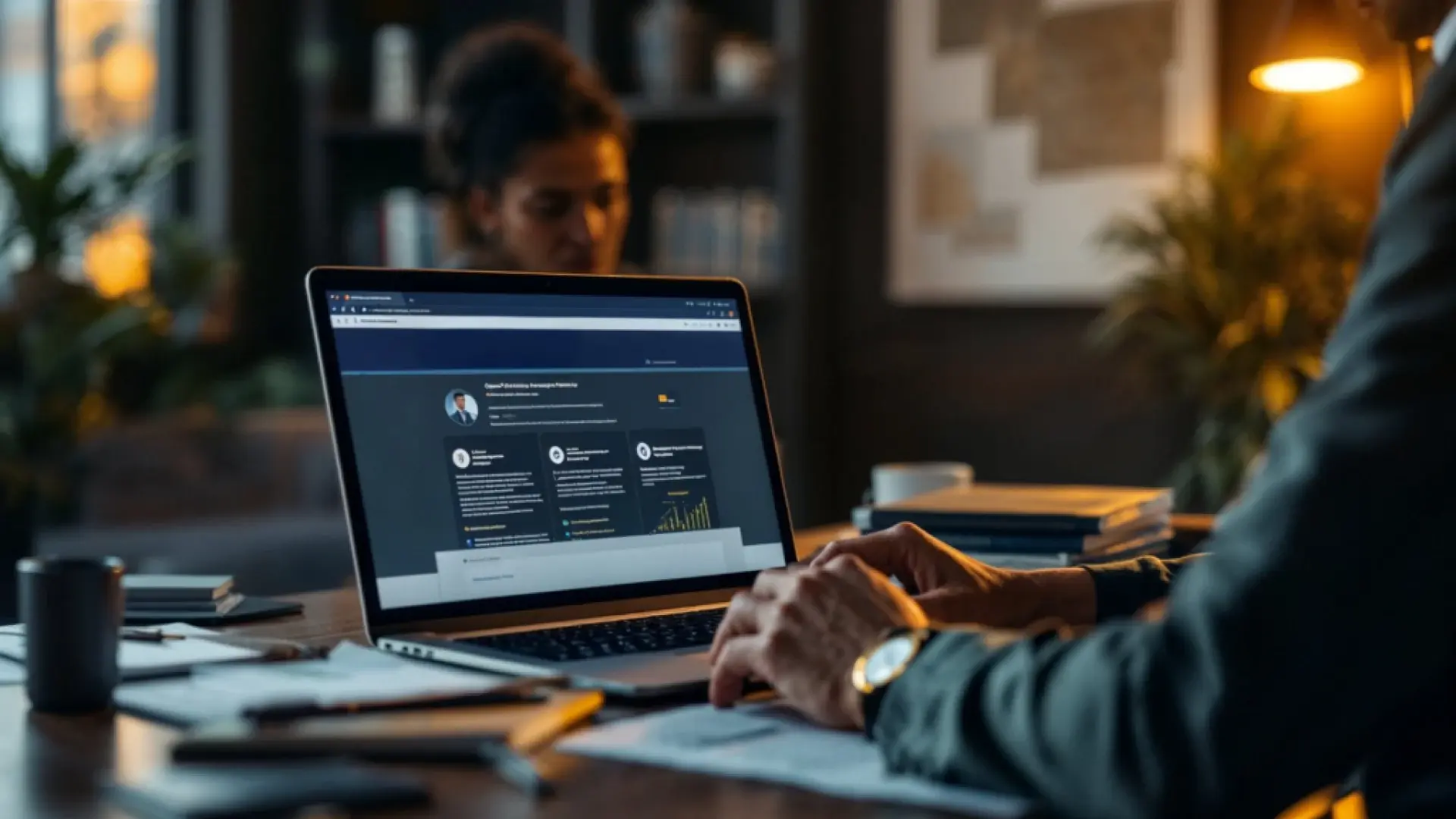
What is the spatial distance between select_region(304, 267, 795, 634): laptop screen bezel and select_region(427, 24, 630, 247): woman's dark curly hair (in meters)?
1.27

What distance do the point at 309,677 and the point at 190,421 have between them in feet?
10.0

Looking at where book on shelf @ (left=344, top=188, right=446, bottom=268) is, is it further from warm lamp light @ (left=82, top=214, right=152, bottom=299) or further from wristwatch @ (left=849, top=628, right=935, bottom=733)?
wristwatch @ (left=849, top=628, right=935, bottom=733)

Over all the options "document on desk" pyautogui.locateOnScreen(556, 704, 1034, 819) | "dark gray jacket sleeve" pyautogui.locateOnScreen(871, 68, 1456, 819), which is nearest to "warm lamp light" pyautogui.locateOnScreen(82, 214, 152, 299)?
"document on desk" pyautogui.locateOnScreen(556, 704, 1034, 819)

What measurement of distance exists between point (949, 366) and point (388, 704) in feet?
12.0

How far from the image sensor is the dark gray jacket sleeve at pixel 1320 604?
744mm

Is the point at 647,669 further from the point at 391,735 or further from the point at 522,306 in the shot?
the point at 522,306

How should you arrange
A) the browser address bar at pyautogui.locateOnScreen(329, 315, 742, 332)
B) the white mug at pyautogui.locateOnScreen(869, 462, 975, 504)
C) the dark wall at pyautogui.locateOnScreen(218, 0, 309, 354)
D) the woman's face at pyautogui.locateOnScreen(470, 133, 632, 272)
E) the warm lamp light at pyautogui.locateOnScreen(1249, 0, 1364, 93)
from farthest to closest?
the dark wall at pyautogui.locateOnScreen(218, 0, 309, 354)
the woman's face at pyautogui.locateOnScreen(470, 133, 632, 272)
the warm lamp light at pyautogui.locateOnScreen(1249, 0, 1364, 93)
the white mug at pyautogui.locateOnScreen(869, 462, 975, 504)
the browser address bar at pyautogui.locateOnScreen(329, 315, 742, 332)

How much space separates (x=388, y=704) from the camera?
3.10 feet

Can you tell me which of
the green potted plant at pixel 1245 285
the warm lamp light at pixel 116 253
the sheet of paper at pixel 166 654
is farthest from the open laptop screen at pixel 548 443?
the warm lamp light at pixel 116 253

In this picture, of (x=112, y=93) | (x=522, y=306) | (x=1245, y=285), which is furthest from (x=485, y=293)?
(x=112, y=93)

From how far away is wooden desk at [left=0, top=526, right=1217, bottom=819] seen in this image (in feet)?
2.58

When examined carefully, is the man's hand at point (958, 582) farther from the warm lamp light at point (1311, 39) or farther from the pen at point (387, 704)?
the warm lamp light at point (1311, 39)

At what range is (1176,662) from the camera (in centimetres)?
78

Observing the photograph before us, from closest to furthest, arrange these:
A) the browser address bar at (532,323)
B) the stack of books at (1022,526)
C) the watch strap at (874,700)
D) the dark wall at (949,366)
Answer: the watch strap at (874,700) → the browser address bar at (532,323) → the stack of books at (1022,526) → the dark wall at (949,366)
